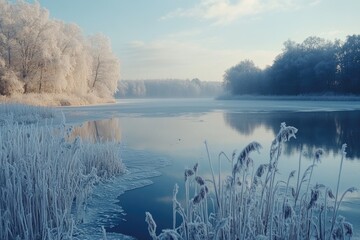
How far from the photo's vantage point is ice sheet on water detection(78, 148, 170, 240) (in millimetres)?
4094

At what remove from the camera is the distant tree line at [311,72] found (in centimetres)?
4291

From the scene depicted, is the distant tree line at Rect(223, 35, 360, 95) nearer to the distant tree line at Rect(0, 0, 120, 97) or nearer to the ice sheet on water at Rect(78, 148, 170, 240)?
the distant tree line at Rect(0, 0, 120, 97)

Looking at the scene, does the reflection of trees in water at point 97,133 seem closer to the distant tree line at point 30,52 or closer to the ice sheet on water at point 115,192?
the ice sheet on water at point 115,192

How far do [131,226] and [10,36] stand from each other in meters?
33.5

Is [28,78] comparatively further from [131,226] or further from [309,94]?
[309,94]

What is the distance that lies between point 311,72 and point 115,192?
152ft

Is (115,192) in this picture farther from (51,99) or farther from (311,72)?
(311,72)

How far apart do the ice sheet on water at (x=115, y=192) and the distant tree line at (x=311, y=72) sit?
1562 inches

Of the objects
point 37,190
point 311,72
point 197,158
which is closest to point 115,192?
point 37,190

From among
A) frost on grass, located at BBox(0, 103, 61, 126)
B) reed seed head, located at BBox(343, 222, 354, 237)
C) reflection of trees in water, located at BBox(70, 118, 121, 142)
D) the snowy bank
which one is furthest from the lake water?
the snowy bank

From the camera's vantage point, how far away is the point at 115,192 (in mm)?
5594

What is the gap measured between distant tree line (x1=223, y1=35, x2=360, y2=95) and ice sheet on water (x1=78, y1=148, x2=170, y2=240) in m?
39.7

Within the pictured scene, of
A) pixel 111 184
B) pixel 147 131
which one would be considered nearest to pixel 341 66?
pixel 147 131

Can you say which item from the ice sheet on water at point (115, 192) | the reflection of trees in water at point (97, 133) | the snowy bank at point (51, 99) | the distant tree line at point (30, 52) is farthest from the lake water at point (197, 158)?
the distant tree line at point (30, 52)
